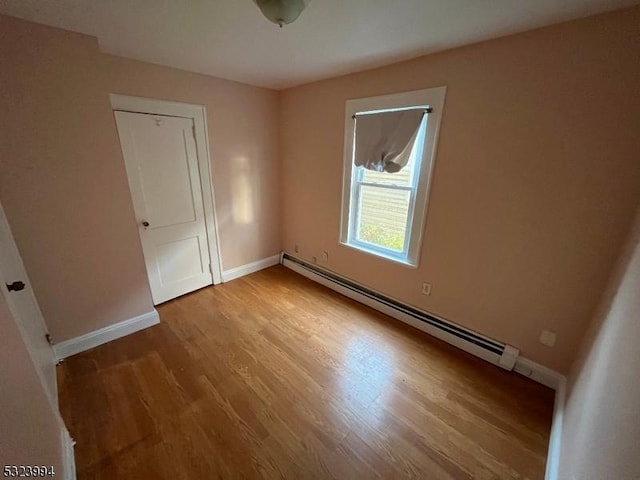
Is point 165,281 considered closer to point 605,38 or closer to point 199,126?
point 199,126

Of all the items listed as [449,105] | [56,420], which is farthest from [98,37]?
[449,105]

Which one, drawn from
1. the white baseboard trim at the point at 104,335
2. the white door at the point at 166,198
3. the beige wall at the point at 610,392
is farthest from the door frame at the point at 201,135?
the beige wall at the point at 610,392

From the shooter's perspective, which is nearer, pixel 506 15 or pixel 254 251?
pixel 506 15

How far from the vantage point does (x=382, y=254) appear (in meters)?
2.63

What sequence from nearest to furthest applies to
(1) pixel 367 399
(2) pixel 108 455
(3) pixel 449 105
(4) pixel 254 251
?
(2) pixel 108 455
(1) pixel 367 399
(3) pixel 449 105
(4) pixel 254 251

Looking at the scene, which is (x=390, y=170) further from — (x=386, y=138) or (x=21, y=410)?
(x=21, y=410)

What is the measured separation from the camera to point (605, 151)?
4.64 feet

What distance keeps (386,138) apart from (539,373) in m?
2.15

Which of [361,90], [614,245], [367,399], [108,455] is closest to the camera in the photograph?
[108,455]

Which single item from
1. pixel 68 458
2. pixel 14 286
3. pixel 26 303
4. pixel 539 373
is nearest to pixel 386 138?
pixel 539 373

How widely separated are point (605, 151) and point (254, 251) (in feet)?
10.8

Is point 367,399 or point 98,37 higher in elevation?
point 98,37

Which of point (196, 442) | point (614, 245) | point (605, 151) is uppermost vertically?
point (605, 151)

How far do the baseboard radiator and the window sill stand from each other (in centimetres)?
41
